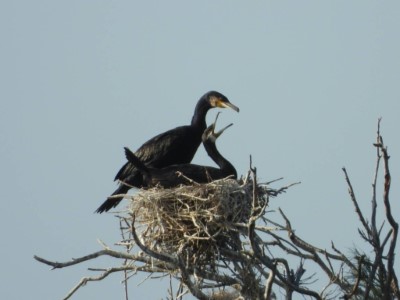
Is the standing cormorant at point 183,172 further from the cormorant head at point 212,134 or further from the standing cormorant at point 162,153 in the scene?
the standing cormorant at point 162,153

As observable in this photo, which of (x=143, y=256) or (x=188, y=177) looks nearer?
(x=143, y=256)

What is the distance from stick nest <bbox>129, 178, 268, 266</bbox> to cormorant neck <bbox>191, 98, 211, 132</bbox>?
218 cm

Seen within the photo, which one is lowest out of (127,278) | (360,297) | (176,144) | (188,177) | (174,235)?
(360,297)

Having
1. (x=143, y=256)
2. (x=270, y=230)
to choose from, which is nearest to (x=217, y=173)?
(x=143, y=256)

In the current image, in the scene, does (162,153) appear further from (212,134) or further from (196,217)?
(196,217)

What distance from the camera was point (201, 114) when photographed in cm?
1059

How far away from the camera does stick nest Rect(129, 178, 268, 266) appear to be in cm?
789

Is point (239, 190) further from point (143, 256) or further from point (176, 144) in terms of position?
point (176, 144)

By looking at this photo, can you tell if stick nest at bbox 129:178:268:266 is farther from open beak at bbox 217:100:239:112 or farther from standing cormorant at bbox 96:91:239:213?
open beak at bbox 217:100:239:112

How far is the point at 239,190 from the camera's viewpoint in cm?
820

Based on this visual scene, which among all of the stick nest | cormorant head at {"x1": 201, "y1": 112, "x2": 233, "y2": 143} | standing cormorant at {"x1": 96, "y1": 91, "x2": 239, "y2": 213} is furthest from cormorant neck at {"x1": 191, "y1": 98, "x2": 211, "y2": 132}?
the stick nest

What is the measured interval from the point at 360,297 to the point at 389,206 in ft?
3.43

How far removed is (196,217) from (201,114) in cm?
278

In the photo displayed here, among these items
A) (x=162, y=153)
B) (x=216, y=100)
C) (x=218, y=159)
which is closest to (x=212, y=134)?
(x=218, y=159)
